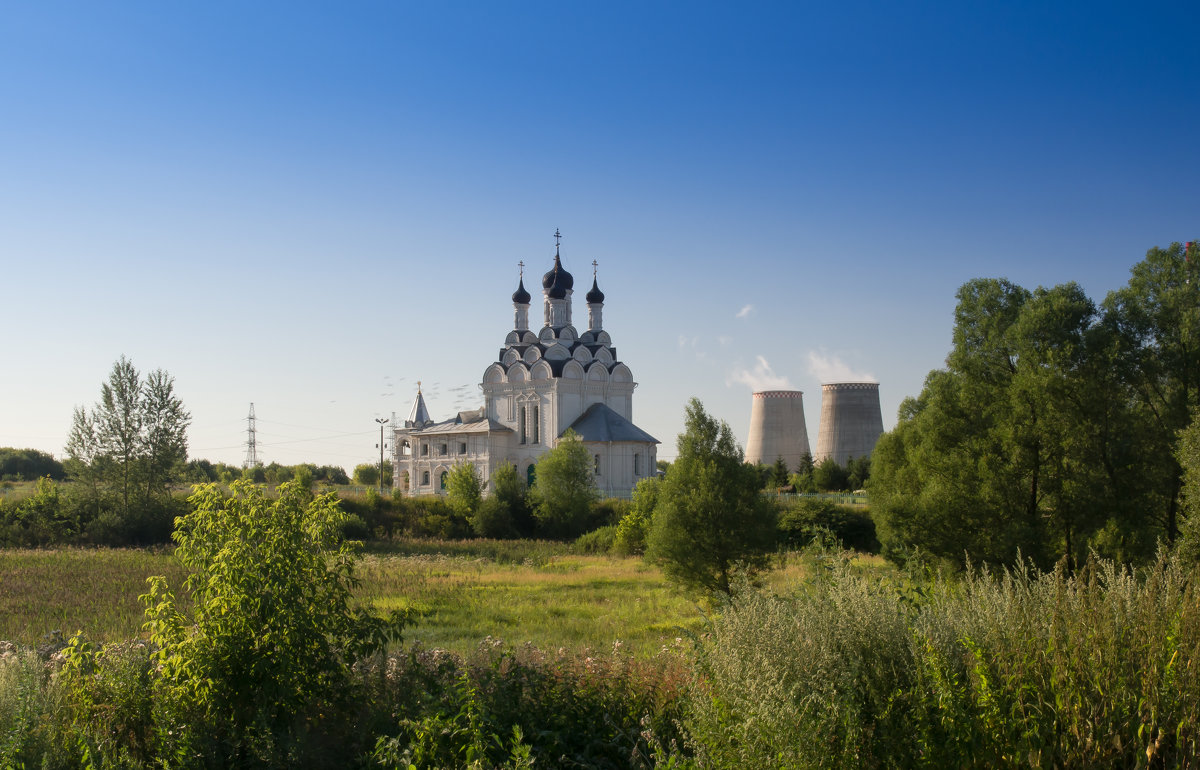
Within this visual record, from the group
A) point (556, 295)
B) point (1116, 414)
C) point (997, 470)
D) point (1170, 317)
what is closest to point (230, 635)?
point (997, 470)

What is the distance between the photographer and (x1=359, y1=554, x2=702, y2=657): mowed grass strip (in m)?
14.5

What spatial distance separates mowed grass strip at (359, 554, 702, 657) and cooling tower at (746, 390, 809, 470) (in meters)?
33.4

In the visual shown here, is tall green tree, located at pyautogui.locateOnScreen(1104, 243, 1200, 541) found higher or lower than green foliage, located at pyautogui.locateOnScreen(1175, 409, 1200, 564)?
higher

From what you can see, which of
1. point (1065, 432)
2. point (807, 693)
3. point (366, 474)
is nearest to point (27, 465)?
point (366, 474)

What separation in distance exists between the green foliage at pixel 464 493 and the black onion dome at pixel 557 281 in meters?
18.6

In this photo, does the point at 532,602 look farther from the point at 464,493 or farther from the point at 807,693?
the point at 464,493

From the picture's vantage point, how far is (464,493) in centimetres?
4512

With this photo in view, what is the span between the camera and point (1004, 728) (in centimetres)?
528

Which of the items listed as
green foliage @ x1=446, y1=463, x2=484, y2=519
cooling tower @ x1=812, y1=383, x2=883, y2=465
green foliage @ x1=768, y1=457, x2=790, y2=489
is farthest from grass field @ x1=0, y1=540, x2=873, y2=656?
cooling tower @ x1=812, y1=383, x2=883, y2=465

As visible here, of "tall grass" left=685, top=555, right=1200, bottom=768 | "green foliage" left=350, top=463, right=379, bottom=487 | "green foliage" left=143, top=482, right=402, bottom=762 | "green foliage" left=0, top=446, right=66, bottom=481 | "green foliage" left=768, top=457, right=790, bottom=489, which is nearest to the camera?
"tall grass" left=685, top=555, right=1200, bottom=768

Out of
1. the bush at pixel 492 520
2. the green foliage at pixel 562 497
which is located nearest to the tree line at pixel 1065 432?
the green foliage at pixel 562 497

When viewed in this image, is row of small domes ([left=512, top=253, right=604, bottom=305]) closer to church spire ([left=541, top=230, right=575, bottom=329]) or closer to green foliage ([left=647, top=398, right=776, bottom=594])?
church spire ([left=541, top=230, right=575, bottom=329])

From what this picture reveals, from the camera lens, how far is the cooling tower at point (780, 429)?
207 feet

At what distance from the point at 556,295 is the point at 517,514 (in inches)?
844
